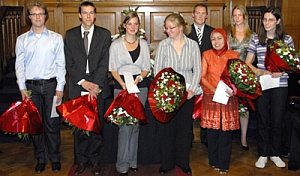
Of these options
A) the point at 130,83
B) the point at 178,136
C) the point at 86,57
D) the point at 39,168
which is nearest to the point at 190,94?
the point at 178,136

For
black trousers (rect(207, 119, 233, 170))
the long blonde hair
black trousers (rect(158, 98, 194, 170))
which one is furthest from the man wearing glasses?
the long blonde hair

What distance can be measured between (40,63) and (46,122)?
602 mm

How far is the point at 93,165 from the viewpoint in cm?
395

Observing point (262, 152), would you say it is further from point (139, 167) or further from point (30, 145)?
point (30, 145)

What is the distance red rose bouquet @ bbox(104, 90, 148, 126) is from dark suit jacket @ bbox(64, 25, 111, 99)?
0.25 meters

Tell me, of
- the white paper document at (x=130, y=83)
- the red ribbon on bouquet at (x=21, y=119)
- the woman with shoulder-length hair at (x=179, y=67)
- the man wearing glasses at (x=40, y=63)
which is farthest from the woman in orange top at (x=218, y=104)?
the red ribbon on bouquet at (x=21, y=119)

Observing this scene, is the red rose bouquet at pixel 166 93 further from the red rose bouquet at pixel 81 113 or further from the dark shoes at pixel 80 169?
the dark shoes at pixel 80 169

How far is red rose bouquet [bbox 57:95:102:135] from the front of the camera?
3637mm

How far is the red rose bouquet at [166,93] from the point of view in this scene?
11.4 ft

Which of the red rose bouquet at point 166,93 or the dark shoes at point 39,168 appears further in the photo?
the dark shoes at point 39,168

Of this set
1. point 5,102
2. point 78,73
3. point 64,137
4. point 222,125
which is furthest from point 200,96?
point 5,102

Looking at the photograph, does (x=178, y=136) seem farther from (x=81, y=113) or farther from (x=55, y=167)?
(x=55, y=167)

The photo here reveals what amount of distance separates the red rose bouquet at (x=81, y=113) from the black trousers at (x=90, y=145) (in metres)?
0.15

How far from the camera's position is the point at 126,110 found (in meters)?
3.63
